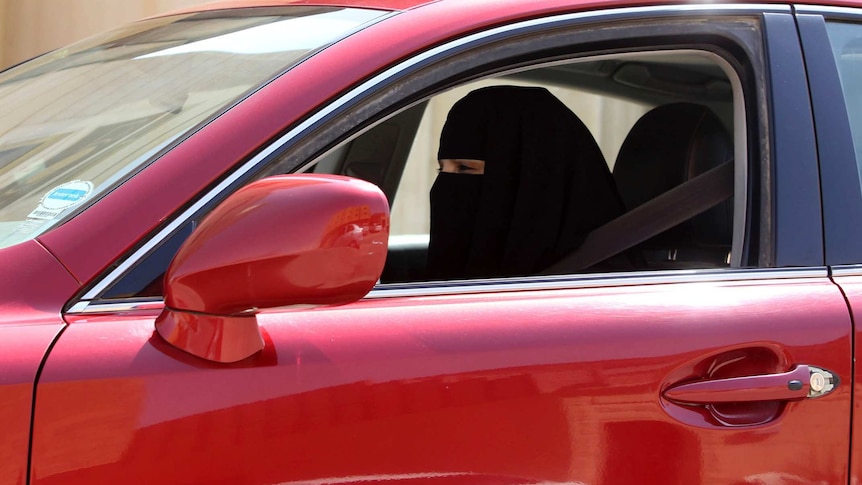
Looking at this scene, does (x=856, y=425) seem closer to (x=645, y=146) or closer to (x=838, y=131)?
(x=838, y=131)

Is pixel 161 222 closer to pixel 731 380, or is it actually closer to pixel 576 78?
pixel 731 380

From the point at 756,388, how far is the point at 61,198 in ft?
3.27

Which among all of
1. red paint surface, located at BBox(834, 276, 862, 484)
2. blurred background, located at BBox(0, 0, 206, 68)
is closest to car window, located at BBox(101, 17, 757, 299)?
red paint surface, located at BBox(834, 276, 862, 484)

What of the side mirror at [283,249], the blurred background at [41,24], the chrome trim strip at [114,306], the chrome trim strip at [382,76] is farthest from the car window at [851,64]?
the blurred background at [41,24]

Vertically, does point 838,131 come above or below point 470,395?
above

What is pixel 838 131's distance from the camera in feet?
5.42

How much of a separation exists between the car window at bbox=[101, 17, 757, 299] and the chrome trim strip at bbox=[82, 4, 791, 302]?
1 cm

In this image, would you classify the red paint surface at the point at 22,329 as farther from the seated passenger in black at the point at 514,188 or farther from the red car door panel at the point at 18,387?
the seated passenger in black at the point at 514,188

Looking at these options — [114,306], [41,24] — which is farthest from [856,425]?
[41,24]

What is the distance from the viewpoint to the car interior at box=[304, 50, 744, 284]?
2.00 metres

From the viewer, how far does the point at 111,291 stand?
1291 millimetres

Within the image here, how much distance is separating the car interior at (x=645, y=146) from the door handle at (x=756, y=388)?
35cm

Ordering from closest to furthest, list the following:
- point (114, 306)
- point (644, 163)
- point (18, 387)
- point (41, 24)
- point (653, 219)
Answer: point (18, 387) → point (114, 306) → point (653, 219) → point (644, 163) → point (41, 24)

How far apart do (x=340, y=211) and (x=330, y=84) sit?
0.97 ft
